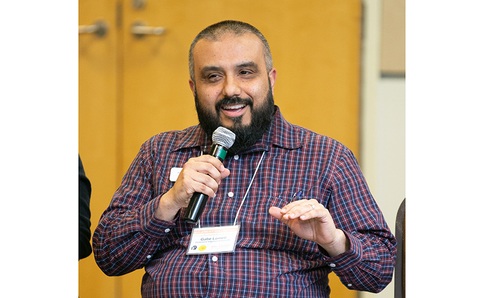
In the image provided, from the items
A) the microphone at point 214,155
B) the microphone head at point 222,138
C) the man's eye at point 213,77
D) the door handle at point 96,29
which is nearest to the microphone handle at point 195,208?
the microphone at point 214,155

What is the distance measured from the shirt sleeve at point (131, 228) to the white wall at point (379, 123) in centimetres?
109

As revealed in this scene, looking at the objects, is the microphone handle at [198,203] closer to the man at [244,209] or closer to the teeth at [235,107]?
the man at [244,209]

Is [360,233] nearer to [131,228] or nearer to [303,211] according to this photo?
[303,211]

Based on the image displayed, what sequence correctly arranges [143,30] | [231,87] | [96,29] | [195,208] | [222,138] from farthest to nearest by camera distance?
1. [143,30]
2. [96,29]
3. [231,87]
4. [222,138]
5. [195,208]

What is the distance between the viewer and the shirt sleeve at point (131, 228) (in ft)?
7.01

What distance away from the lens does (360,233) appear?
2.16 metres

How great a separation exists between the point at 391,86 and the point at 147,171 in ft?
4.02

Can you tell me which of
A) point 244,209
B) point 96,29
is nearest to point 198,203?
point 244,209

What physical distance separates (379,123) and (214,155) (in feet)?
4.60

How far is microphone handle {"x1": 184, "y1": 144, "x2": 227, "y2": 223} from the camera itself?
183 cm
